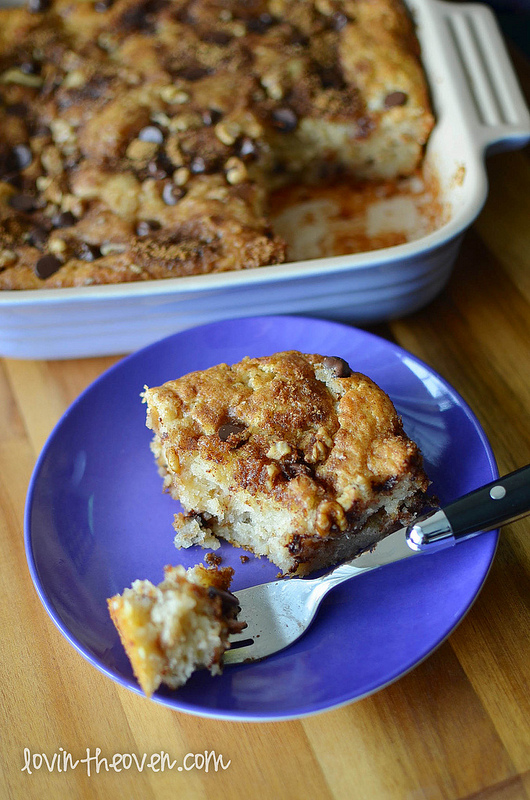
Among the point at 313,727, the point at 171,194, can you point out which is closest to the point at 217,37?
the point at 171,194

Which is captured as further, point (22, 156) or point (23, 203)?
point (22, 156)

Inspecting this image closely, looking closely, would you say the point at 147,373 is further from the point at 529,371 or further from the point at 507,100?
the point at 507,100

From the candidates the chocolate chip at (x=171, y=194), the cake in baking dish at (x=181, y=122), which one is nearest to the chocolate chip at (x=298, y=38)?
the cake in baking dish at (x=181, y=122)

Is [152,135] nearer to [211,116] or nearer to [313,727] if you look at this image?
[211,116]

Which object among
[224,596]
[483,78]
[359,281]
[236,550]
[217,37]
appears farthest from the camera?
[217,37]

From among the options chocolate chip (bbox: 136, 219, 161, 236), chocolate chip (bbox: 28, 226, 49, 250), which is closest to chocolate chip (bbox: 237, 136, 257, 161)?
chocolate chip (bbox: 136, 219, 161, 236)

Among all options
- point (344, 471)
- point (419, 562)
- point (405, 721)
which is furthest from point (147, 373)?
point (405, 721)

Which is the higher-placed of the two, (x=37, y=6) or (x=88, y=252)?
(x=37, y=6)

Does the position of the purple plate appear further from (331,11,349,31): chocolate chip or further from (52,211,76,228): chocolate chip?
(331,11,349,31): chocolate chip
